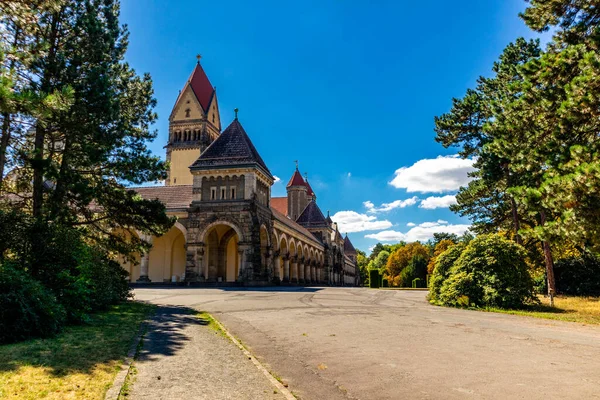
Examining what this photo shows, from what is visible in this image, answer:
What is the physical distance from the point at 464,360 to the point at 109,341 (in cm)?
577

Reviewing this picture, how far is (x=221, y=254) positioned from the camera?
37.5 metres

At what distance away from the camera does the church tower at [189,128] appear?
55.8 meters

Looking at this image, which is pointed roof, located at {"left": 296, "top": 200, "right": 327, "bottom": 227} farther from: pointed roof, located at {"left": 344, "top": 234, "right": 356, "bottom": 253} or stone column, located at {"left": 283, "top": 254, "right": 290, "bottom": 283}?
pointed roof, located at {"left": 344, "top": 234, "right": 356, "bottom": 253}

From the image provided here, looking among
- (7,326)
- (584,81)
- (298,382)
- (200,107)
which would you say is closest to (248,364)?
(298,382)

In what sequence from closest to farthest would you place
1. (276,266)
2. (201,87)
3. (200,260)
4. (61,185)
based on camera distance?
(61,185) < (200,260) < (276,266) < (201,87)

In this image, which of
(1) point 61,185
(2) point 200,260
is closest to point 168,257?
(2) point 200,260

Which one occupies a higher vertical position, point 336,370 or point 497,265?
point 497,265

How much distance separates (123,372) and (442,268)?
1604 cm

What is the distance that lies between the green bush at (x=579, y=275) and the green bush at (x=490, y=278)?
10222 millimetres

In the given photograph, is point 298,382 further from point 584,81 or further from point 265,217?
point 265,217

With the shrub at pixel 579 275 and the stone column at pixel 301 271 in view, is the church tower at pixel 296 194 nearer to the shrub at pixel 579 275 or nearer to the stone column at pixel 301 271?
the stone column at pixel 301 271

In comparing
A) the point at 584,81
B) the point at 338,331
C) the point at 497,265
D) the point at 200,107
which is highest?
the point at 200,107

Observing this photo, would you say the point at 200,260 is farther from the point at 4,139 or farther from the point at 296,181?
the point at 296,181

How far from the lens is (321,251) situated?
2494 inches
